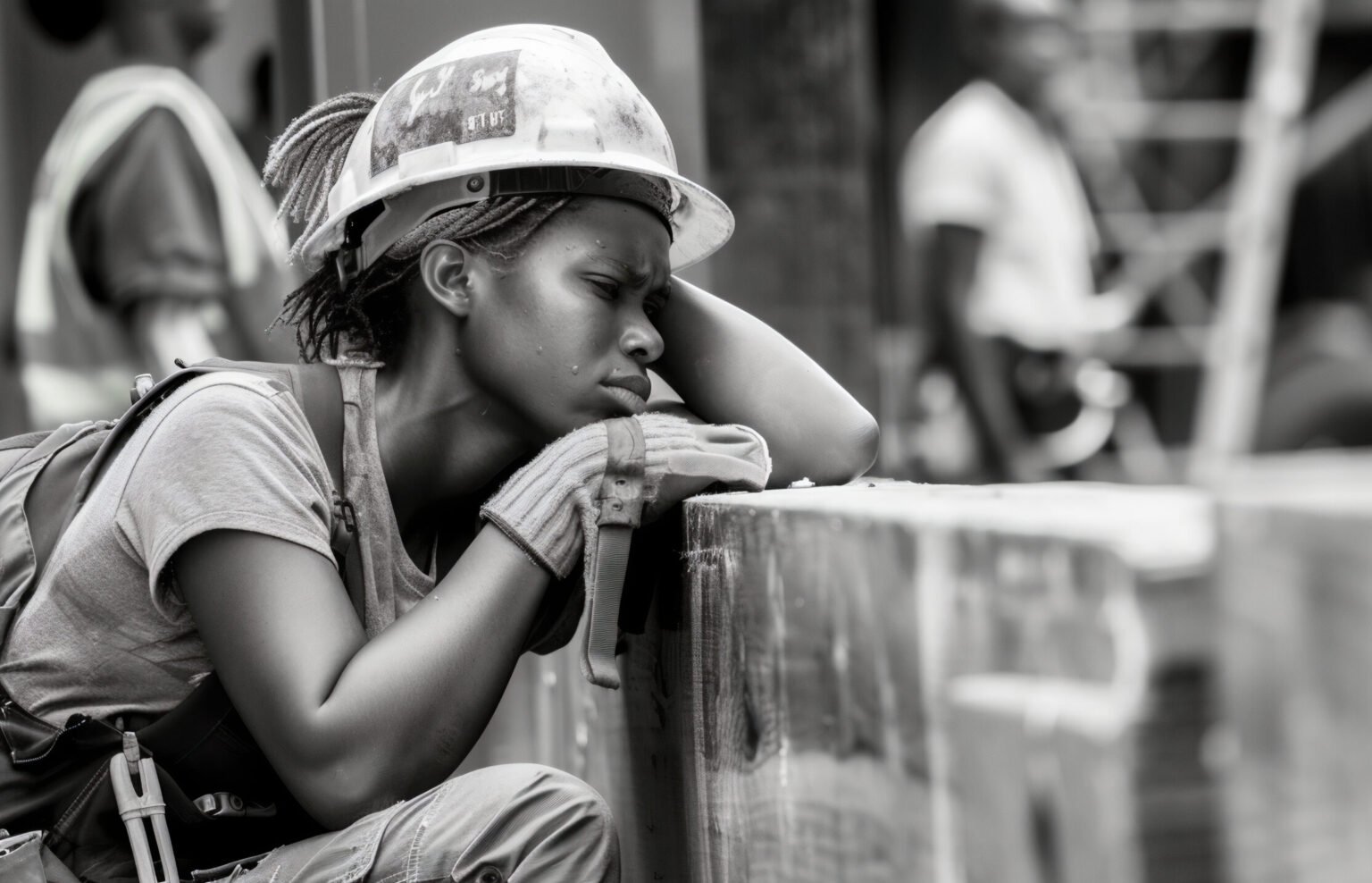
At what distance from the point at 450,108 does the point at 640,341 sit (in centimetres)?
42

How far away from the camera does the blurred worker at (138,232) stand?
203 inches

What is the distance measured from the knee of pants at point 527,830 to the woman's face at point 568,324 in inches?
21.0

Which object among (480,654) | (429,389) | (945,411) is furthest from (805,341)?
→ (480,654)

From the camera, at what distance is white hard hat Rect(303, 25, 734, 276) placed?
7.75 feet

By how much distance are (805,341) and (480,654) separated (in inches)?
158

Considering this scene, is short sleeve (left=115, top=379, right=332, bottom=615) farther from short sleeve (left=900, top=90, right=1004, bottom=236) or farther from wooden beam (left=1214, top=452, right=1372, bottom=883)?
short sleeve (left=900, top=90, right=1004, bottom=236)

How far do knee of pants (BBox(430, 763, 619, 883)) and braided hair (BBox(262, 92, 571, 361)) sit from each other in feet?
2.44

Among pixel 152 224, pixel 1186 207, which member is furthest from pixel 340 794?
pixel 1186 207

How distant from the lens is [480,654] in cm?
205

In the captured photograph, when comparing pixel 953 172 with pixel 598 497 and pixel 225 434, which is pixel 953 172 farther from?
pixel 225 434

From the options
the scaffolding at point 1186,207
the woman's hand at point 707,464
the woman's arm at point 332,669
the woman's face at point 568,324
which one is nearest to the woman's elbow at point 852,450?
the woman's hand at point 707,464

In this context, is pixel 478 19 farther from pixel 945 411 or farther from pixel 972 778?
pixel 945 411

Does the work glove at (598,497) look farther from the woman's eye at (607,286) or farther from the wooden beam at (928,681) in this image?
the woman's eye at (607,286)

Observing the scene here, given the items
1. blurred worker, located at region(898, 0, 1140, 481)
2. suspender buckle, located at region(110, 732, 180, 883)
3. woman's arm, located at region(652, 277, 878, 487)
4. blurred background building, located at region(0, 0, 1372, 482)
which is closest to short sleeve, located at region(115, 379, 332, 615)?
suspender buckle, located at region(110, 732, 180, 883)
